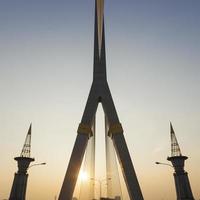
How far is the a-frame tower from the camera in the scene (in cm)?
4084

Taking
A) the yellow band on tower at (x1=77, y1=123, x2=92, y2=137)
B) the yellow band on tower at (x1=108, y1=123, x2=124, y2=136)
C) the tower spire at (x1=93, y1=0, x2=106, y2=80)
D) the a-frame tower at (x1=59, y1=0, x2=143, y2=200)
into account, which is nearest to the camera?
the a-frame tower at (x1=59, y1=0, x2=143, y2=200)

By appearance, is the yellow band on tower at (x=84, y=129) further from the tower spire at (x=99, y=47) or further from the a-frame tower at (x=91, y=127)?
the tower spire at (x=99, y=47)

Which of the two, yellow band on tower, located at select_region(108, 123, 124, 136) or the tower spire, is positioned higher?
the tower spire

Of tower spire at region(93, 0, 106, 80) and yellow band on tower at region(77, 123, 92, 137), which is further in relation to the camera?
tower spire at region(93, 0, 106, 80)

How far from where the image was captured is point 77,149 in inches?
1714

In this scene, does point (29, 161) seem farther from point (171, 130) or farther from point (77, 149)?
point (171, 130)

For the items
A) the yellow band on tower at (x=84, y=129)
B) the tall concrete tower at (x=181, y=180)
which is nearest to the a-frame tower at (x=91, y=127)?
the yellow band on tower at (x=84, y=129)

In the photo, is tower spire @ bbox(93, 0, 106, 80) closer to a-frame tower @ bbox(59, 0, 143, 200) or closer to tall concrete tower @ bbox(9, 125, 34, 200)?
a-frame tower @ bbox(59, 0, 143, 200)

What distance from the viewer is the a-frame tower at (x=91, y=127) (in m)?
Result: 40.8

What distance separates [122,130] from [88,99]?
8326mm

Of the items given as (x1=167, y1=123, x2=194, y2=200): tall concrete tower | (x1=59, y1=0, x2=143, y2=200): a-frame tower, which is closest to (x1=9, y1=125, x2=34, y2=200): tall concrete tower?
(x1=59, y1=0, x2=143, y2=200): a-frame tower

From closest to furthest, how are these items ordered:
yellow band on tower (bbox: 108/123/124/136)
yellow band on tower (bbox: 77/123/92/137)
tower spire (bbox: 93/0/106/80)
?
1. yellow band on tower (bbox: 108/123/124/136)
2. yellow band on tower (bbox: 77/123/92/137)
3. tower spire (bbox: 93/0/106/80)

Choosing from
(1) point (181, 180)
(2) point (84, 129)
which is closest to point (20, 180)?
(2) point (84, 129)

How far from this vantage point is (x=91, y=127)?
153 ft
